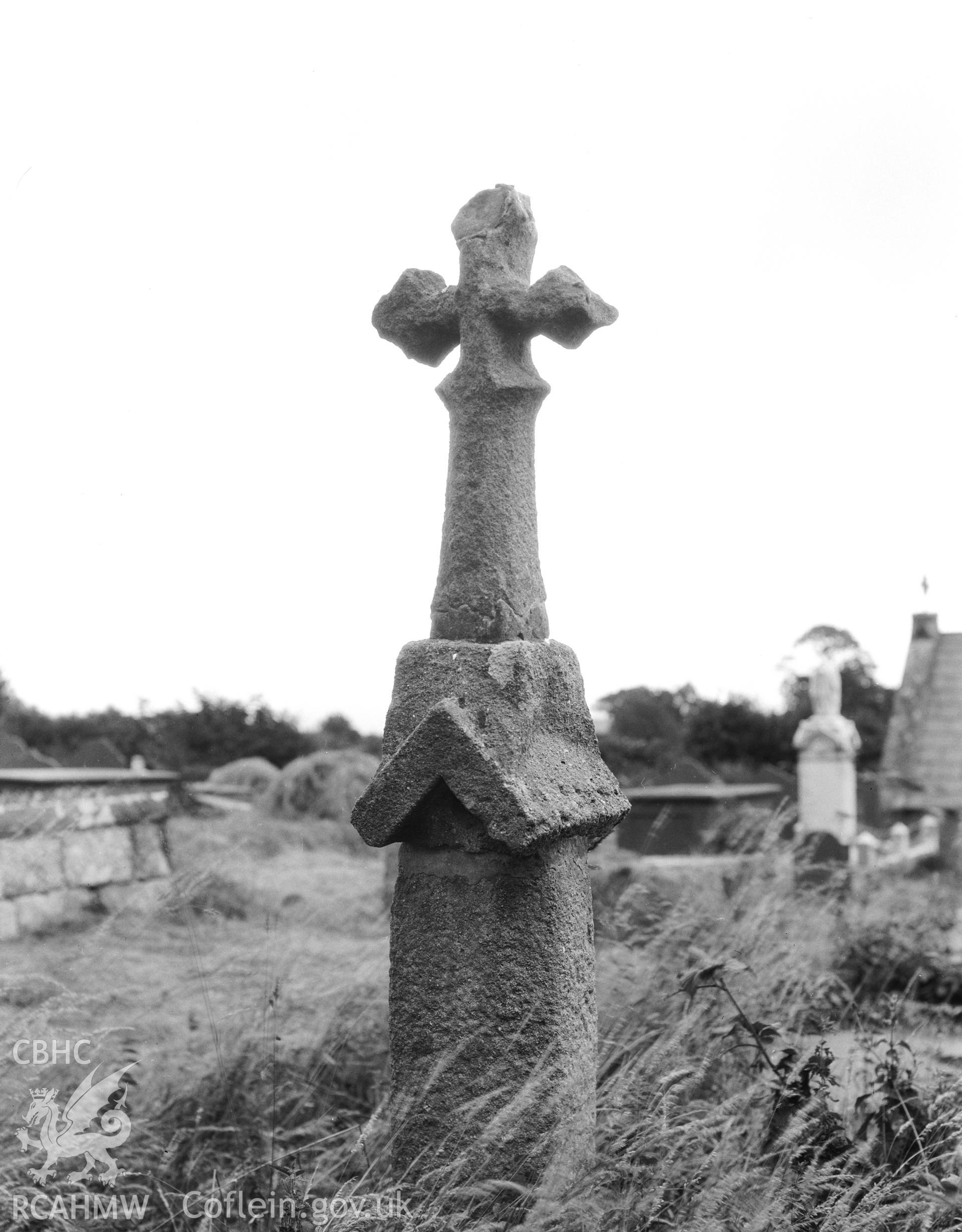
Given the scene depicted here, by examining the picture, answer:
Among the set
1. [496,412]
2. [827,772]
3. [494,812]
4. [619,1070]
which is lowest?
[619,1070]

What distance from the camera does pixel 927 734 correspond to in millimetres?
15508

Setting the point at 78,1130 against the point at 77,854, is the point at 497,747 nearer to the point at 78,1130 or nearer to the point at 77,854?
the point at 78,1130

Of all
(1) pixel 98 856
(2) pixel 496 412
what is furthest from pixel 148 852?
(2) pixel 496 412

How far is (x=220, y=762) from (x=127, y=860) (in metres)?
14.0

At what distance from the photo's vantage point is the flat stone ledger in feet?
8.17

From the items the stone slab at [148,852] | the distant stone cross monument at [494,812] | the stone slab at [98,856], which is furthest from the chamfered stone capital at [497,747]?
the stone slab at [148,852]

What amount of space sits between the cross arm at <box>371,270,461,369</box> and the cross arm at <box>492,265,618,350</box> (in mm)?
162

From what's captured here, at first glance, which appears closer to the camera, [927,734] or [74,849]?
[74,849]

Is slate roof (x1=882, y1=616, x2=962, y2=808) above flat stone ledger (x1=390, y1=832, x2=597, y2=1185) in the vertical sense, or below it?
above

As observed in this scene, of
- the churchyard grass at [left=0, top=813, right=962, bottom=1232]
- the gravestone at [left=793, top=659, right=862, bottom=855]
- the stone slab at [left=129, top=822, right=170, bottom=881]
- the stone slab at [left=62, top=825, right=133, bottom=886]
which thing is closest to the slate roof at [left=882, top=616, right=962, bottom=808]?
the gravestone at [left=793, top=659, right=862, bottom=855]

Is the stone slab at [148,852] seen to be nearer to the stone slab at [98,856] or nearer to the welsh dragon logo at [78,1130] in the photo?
the stone slab at [98,856]

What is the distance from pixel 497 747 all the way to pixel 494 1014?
1.87 feet

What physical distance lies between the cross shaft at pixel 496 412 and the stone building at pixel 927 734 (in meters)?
12.1

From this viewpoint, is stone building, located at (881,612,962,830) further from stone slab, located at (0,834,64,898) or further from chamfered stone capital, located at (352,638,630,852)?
chamfered stone capital, located at (352,638,630,852)
